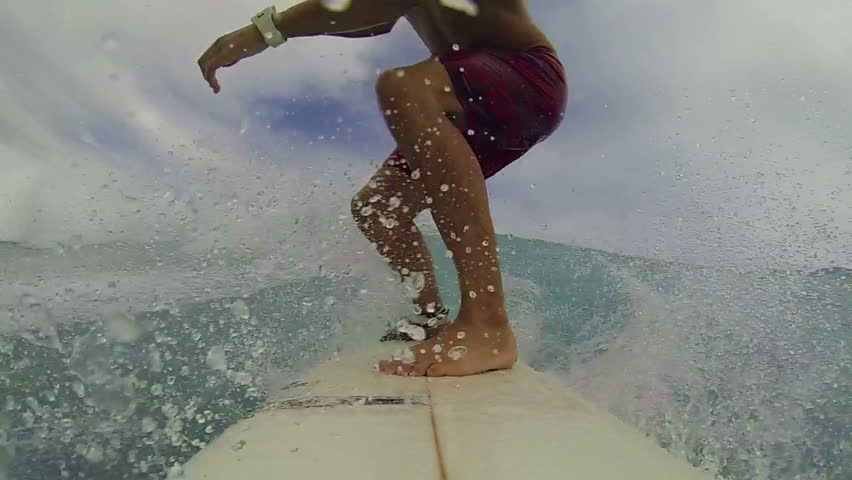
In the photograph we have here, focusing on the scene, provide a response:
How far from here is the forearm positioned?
4.03 feet

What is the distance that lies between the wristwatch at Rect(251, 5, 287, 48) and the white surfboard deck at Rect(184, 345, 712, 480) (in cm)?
71

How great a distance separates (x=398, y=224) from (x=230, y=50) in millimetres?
528

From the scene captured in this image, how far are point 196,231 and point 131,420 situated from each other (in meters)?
0.98

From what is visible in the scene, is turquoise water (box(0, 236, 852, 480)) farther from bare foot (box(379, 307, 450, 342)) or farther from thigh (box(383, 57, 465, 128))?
thigh (box(383, 57, 465, 128))

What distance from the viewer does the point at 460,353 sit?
3.67ft

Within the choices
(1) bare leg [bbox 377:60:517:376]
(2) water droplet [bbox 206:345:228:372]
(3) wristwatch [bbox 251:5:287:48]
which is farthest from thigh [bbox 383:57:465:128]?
(2) water droplet [bbox 206:345:228:372]

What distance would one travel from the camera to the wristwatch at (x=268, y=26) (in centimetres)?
127

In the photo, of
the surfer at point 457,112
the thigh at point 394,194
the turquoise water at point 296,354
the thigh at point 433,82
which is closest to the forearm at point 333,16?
the surfer at point 457,112

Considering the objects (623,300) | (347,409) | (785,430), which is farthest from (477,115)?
(623,300)

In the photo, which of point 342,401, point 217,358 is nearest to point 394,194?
point 217,358

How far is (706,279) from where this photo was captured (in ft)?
11.9

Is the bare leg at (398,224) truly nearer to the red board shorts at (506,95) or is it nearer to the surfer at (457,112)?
the surfer at (457,112)

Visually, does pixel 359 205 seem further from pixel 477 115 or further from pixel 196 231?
pixel 196 231

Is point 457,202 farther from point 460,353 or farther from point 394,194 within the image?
point 394,194
